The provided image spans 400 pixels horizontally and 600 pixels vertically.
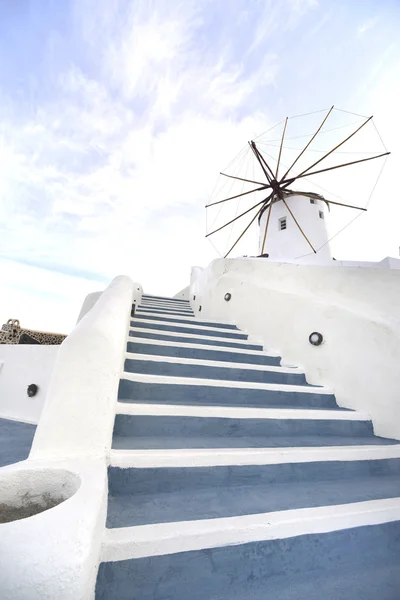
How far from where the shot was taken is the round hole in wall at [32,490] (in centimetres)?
88

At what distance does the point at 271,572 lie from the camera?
1.13m

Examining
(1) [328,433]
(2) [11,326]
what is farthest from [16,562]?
(2) [11,326]

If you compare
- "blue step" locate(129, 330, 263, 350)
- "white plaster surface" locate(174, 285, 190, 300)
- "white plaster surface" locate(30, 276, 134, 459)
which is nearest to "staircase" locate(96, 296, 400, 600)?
"white plaster surface" locate(30, 276, 134, 459)

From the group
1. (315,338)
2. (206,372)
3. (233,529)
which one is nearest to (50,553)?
(233,529)

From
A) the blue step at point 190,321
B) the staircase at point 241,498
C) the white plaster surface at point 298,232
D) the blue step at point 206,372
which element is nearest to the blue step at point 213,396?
the staircase at point 241,498

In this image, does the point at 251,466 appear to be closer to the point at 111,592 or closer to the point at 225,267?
the point at 111,592

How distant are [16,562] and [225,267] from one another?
15.0 feet

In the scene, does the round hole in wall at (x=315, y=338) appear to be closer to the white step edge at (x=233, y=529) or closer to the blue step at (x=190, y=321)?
the blue step at (x=190, y=321)

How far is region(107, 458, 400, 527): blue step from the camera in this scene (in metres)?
1.22

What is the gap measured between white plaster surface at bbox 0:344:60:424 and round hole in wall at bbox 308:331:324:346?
3232 mm

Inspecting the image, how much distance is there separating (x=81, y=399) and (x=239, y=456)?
38.7 inches

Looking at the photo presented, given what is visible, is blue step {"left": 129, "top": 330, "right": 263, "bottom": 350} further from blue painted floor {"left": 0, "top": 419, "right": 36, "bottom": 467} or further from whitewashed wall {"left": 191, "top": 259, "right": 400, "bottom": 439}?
blue painted floor {"left": 0, "top": 419, "right": 36, "bottom": 467}

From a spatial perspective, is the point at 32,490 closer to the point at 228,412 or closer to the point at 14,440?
the point at 228,412

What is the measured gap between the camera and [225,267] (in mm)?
4906
